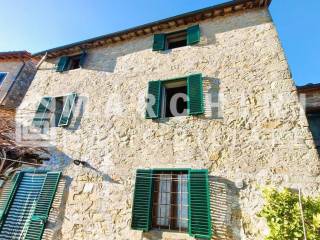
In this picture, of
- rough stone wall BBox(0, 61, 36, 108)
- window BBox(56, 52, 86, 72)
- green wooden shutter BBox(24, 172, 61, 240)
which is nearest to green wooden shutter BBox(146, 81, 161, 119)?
green wooden shutter BBox(24, 172, 61, 240)

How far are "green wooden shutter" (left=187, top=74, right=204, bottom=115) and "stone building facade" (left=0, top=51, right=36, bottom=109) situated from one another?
27.7 ft

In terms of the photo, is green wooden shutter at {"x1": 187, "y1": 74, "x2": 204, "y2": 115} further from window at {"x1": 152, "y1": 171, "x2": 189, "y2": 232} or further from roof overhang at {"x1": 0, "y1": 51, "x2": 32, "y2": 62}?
roof overhang at {"x1": 0, "y1": 51, "x2": 32, "y2": 62}

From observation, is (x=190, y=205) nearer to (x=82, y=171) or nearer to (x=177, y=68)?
(x=82, y=171)

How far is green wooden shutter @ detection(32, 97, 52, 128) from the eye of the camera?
777 cm

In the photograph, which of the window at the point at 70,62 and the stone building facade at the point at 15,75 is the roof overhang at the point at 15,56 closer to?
the stone building facade at the point at 15,75

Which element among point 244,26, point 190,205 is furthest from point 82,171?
point 244,26

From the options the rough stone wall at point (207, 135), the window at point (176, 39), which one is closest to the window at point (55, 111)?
the rough stone wall at point (207, 135)

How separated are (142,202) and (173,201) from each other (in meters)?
0.74

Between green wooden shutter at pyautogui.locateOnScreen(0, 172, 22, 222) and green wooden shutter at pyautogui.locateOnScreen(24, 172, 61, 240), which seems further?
green wooden shutter at pyautogui.locateOnScreen(0, 172, 22, 222)

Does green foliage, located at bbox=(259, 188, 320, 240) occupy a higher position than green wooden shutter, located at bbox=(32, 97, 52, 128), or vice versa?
green wooden shutter, located at bbox=(32, 97, 52, 128)

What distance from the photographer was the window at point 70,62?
8.98m

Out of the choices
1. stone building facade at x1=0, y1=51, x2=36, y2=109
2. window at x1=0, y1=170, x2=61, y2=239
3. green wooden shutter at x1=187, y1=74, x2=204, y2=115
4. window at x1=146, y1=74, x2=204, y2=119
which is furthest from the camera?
stone building facade at x1=0, y1=51, x2=36, y2=109

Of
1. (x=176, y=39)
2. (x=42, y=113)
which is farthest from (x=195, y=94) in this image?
(x=42, y=113)

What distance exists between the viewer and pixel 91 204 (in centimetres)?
569
